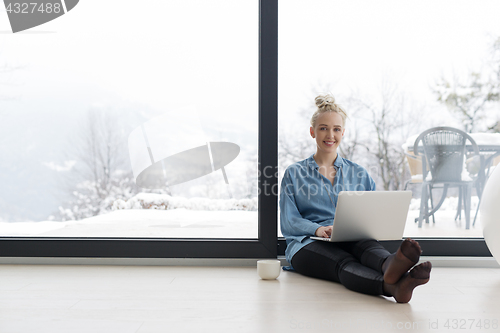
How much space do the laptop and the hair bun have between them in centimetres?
58

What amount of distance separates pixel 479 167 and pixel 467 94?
0.42 metres

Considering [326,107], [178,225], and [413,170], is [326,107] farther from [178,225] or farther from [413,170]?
[178,225]

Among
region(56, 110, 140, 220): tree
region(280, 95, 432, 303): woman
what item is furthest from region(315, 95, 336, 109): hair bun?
region(56, 110, 140, 220): tree

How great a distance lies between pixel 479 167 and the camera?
2340mm

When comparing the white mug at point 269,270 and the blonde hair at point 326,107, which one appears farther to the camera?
the blonde hair at point 326,107

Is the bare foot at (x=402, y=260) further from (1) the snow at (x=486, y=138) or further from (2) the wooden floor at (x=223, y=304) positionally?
(1) the snow at (x=486, y=138)

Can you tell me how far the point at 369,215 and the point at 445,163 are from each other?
0.88m

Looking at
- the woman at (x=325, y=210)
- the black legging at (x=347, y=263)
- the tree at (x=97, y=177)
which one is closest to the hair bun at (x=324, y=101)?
the woman at (x=325, y=210)

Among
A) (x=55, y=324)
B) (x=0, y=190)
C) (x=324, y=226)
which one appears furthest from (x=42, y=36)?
(x=324, y=226)

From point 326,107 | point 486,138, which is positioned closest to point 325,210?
point 326,107

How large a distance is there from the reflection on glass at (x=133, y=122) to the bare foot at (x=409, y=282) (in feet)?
3.24

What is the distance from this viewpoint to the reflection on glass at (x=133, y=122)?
2.30 metres

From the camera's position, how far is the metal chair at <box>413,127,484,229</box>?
7.59 feet

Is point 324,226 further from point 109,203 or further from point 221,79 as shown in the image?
point 109,203
